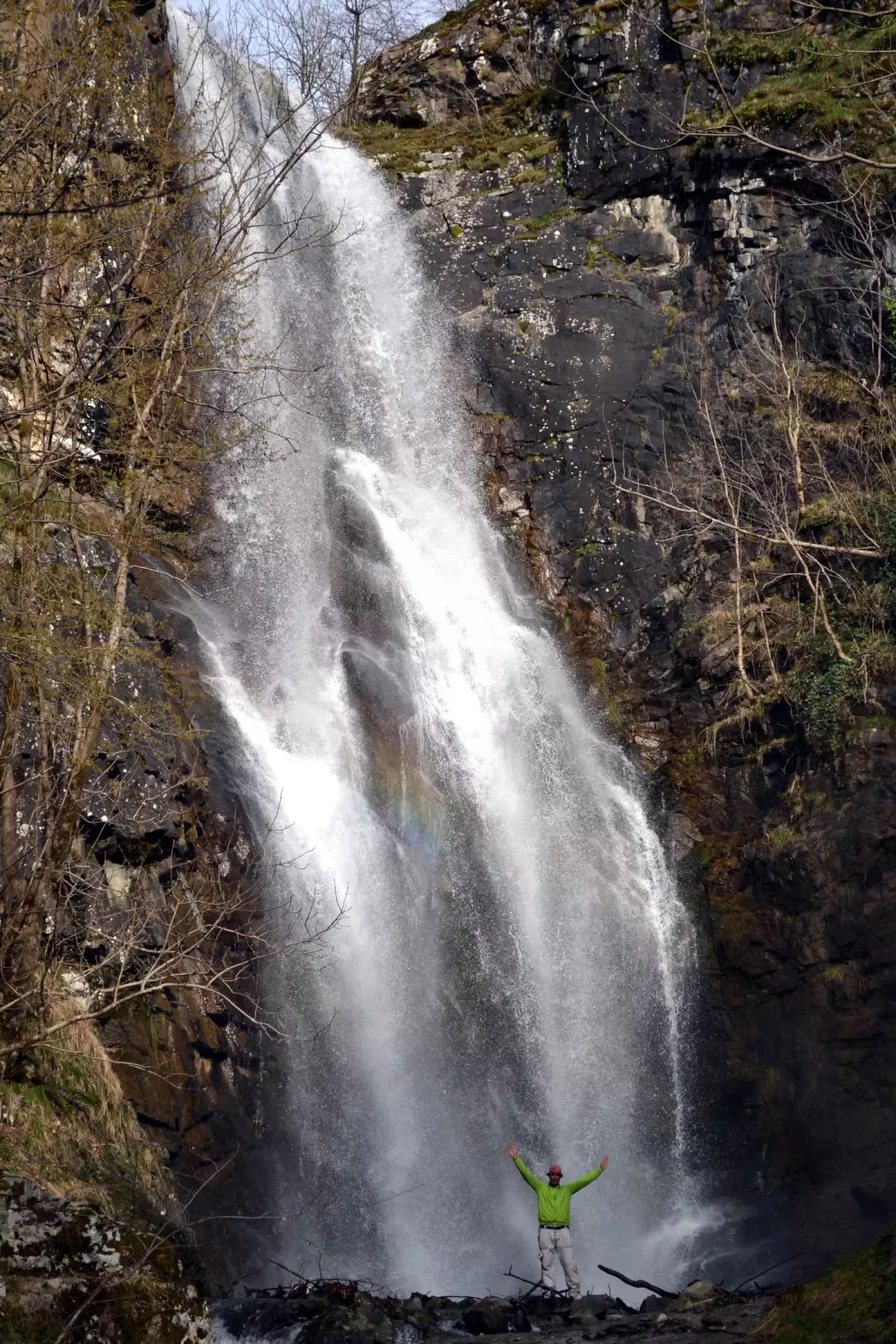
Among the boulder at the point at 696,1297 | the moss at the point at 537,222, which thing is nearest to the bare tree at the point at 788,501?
the moss at the point at 537,222

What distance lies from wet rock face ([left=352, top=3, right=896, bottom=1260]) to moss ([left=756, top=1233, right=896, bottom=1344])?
6.59m

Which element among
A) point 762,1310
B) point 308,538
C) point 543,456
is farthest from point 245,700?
point 762,1310

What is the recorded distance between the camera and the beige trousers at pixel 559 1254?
11711mm

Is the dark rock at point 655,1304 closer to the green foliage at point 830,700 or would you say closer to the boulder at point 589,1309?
the boulder at point 589,1309

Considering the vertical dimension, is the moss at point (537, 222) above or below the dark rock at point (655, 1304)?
above

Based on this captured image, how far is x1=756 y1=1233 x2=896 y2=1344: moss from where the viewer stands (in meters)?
6.89

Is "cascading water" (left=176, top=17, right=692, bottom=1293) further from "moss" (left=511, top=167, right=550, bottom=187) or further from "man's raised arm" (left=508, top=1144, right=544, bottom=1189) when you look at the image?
"moss" (left=511, top=167, right=550, bottom=187)

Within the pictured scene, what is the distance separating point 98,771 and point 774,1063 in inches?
357

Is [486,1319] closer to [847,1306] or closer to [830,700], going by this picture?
[847,1306]

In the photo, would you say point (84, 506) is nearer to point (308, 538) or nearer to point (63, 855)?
point (308, 538)

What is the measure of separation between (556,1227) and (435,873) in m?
4.97

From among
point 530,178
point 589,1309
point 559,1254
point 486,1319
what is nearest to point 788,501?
point 530,178

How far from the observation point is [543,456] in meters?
21.5

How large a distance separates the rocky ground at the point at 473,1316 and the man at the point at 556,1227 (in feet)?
0.73
